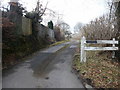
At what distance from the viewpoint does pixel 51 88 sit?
4.05 metres

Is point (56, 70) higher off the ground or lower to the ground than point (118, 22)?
lower

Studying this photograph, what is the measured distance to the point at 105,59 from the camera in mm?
7590

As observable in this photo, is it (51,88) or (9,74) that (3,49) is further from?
(51,88)

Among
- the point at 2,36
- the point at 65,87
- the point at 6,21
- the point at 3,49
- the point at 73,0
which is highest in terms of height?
the point at 73,0

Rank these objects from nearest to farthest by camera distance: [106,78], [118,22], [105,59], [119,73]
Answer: [106,78] < [119,73] < [105,59] < [118,22]

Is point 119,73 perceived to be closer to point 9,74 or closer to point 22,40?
point 9,74

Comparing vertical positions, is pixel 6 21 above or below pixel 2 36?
above

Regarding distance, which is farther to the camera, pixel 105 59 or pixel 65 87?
pixel 105 59

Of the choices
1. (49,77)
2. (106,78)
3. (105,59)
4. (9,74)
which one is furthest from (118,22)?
(9,74)

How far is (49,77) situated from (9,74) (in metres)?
1.60

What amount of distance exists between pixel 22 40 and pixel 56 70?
461cm

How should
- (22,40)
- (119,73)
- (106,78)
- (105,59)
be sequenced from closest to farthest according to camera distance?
(106,78)
(119,73)
(105,59)
(22,40)

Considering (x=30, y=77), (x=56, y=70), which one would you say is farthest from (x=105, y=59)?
(x=30, y=77)

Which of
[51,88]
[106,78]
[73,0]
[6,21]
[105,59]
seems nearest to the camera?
[51,88]
